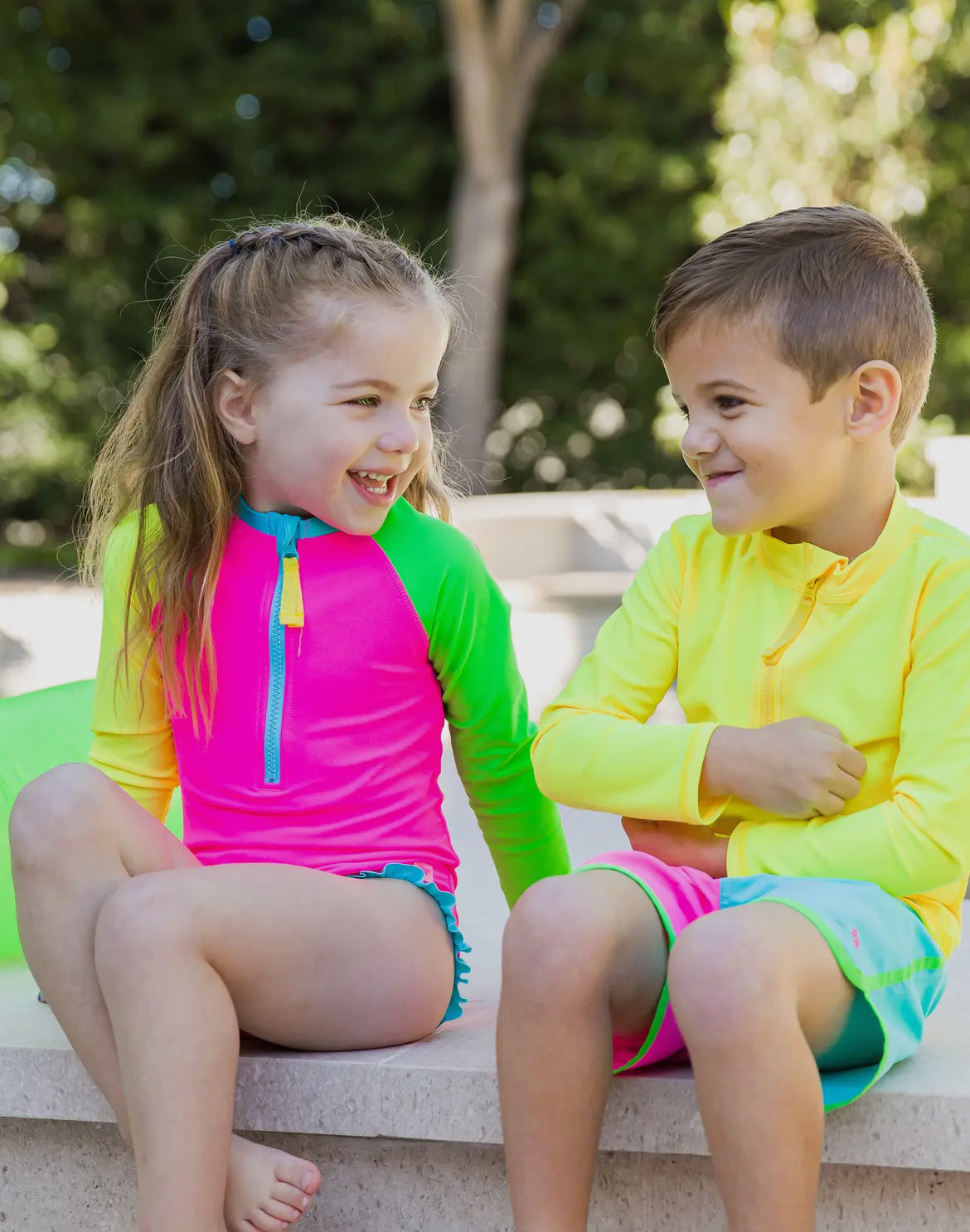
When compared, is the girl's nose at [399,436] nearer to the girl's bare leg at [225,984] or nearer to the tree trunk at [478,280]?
the girl's bare leg at [225,984]

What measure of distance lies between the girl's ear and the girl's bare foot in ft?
2.82

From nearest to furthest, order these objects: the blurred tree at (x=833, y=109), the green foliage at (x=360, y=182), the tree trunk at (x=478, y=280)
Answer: the blurred tree at (x=833, y=109) < the tree trunk at (x=478, y=280) < the green foliage at (x=360, y=182)

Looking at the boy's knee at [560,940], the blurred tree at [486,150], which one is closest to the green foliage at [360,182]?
the blurred tree at [486,150]

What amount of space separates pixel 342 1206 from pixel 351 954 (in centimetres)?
32

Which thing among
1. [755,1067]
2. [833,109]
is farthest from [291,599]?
[833,109]

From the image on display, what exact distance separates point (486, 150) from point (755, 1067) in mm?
8953

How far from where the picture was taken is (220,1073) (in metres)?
1.53

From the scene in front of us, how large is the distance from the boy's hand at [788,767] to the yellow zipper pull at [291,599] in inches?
21.4

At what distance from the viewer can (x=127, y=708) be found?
1.93 meters

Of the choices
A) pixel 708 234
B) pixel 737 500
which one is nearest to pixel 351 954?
pixel 737 500

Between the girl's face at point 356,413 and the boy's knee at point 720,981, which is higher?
the girl's face at point 356,413

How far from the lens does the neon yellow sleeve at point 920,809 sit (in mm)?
1528

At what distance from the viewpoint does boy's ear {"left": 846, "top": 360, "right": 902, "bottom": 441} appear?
1640 millimetres

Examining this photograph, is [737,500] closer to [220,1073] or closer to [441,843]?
[441,843]
